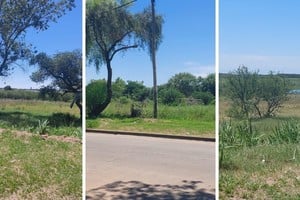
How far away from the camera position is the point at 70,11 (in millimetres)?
3414

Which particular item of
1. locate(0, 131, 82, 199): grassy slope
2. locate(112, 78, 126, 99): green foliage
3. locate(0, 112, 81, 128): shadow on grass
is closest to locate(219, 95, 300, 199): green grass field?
locate(112, 78, 126, 99): green foliage

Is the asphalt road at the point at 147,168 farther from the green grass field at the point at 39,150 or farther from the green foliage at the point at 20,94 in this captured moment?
the green foliage at the point at 20,94

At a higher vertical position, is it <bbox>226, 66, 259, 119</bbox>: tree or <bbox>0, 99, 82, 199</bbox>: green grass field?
<bbox>226, 66, 259, 119</bbox>: tree

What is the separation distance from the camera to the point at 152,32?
3.52 meters

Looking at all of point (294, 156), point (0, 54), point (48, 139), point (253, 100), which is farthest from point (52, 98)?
point (294, 156)

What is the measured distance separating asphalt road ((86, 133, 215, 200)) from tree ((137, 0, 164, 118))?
1.69 feet

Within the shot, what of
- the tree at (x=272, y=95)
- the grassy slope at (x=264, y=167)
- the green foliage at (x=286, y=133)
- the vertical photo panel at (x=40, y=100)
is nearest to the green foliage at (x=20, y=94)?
the vertical photo panel at (x=40, y=100)

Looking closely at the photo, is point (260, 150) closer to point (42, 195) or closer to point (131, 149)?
point (131, 149)

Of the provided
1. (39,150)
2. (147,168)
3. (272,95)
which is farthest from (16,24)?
(272,95)

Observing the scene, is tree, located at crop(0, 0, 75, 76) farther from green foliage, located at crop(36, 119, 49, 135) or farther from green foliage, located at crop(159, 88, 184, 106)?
green foliage, located at crop(159, 88, 184, 106)

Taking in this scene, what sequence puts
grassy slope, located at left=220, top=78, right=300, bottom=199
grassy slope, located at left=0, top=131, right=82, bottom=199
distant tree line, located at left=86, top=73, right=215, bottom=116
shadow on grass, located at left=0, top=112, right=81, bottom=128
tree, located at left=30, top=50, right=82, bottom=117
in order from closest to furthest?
grassy slope, located at left=220, top=78, right=300, bottom=199 < grassy slope, located at left=0, top=131, right=82, bottom=199 < distant tree line, located at left=86, top=73, right=215, bottom=116 < tree, located at left=30, top=50, right=82, bottom=117 < shadow on grass, located at left=0, top=112, right=81, bottom=128

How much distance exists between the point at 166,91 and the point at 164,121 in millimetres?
314

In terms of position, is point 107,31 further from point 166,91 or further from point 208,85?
point 208,85

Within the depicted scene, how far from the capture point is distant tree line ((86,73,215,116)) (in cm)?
346
